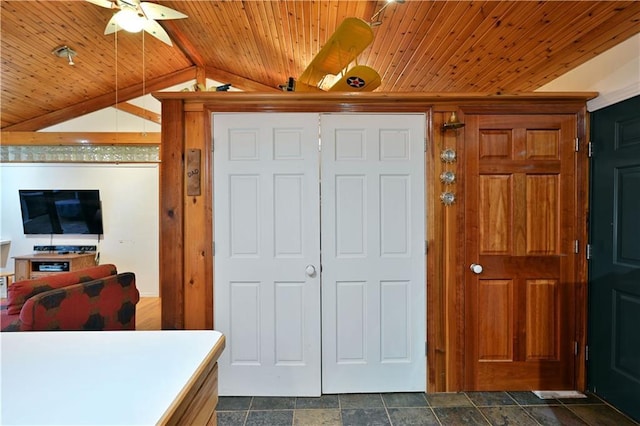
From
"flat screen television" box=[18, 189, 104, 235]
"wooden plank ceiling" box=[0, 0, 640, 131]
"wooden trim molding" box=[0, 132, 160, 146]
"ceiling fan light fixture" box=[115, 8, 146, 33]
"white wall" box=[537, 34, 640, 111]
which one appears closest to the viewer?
"white wall" box=[537, 34, 640, 111]

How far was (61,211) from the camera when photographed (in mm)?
4625

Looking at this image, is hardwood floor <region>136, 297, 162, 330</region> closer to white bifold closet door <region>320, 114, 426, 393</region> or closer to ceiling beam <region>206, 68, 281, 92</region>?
white bifold closet door <region>320, 114, 426, 393</region>

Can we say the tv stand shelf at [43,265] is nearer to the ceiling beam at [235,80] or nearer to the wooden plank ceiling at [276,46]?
the wooden plank ceiling at [276,46]

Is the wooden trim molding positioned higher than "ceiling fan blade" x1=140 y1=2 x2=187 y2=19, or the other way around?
"ceiling fan blade" x1=140 y1=2 x2=187 y2=19

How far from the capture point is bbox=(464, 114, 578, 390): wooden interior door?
2.09 meters

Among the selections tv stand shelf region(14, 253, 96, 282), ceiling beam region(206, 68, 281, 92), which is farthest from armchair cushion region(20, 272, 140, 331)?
ceiling beam region(206, 68, 281, 92)

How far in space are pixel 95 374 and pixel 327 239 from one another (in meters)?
1.50

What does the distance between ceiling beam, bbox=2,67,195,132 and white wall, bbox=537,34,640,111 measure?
4873mm

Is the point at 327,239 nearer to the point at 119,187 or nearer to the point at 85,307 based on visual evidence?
the point at 85,307

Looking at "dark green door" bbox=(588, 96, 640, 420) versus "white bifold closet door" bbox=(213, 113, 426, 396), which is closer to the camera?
"dark green door" bbox=(588, 96, 640, 420)

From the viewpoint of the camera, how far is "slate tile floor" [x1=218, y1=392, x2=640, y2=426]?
183cm

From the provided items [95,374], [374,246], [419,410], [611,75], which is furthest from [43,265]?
[611,75]

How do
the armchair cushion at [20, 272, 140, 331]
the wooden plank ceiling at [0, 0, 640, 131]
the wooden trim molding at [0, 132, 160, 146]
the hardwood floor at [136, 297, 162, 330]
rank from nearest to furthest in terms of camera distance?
the wooden plank ceiling at [0, 0, 640, 131], the armchair cushion at [20, 272, 140, 331], the hardwood floor at [136, 297, 162, 330], the wooden trim molding at [0, 132, 160, 146]

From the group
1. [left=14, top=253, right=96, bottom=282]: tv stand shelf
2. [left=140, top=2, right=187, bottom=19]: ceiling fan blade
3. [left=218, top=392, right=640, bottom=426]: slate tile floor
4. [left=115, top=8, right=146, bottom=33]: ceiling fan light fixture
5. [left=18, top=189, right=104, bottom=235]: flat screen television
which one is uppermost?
[left=140, top=2, right=187, bottom=19]: ceiling fan blade
